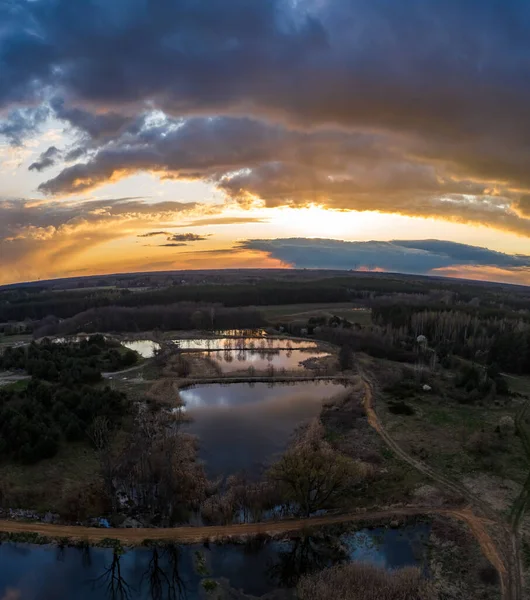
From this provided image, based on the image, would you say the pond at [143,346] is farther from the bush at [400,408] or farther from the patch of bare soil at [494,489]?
the patch of bare soil at [494,489]

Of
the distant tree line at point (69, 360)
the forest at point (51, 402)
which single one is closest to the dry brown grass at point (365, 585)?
the forest at point (51, 402)

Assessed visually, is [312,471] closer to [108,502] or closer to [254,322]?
[108,502]

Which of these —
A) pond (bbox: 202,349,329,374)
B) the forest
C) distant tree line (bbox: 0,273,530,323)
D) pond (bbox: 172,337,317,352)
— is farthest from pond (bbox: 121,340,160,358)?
distant tree line (bbox: 0,273,530,323)

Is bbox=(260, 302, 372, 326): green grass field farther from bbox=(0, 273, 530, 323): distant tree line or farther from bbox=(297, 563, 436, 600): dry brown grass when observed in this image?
bbox=(297, 563, 436, 600): dry brown grass

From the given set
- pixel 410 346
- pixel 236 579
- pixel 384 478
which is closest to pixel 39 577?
pixel 236 579

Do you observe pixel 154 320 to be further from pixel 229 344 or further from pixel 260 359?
pixel 260 359
